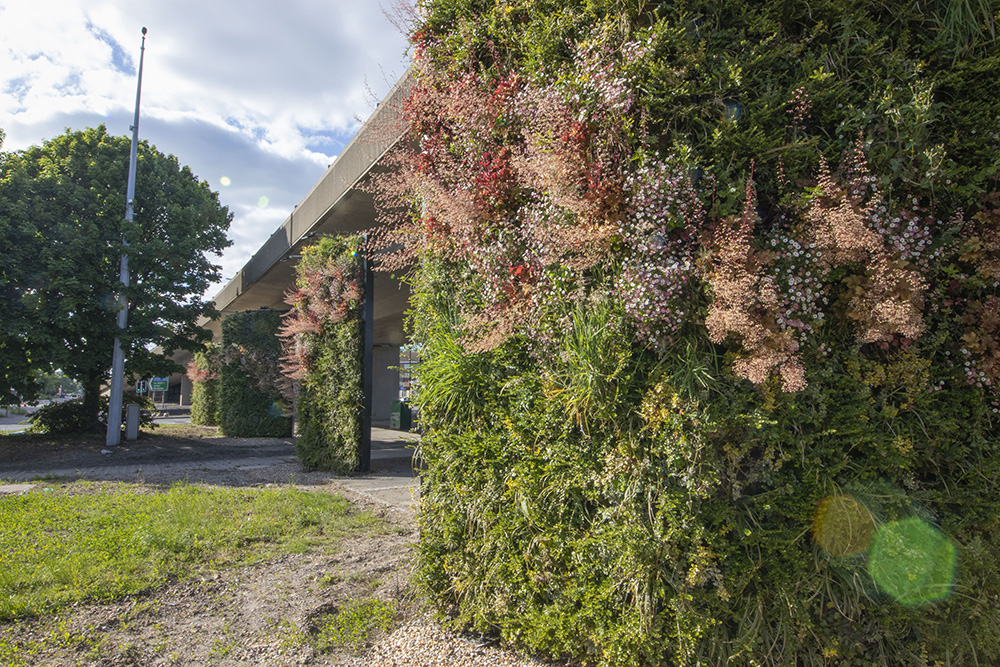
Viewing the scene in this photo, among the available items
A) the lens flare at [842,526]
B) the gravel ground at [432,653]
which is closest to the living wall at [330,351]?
the gravel ground at [432,653]

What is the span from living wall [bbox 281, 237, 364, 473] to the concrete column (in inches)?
566

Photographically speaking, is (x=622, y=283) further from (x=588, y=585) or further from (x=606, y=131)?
(x=588, y=585)

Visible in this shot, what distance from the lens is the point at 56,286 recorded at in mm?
11812

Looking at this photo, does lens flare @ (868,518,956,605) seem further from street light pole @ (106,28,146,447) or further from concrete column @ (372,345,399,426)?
concrete column @ (372,345,399,426)

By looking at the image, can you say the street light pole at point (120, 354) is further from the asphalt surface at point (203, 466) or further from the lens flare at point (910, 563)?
the lens flare at point (910, 563)

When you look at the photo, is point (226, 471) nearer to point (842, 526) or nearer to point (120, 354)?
point (120, 354)

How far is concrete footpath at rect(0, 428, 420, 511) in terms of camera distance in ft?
26.5

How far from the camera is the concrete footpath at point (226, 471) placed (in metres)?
8.06

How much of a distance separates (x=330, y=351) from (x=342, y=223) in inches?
108

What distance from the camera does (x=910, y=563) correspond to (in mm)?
2277

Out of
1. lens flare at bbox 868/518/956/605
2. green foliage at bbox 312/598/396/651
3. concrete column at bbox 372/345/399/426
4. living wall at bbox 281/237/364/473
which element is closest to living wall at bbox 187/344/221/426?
concrete column at bbox 372/345/399/426

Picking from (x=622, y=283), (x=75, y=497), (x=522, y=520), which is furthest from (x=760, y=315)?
(x=75, y=497)

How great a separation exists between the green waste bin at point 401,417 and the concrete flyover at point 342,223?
2.85 metres

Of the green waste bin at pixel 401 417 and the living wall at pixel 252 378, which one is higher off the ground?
the living wall at pixel 252 378
